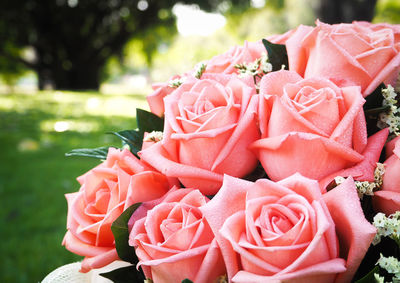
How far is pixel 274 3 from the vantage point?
2053 centimetres

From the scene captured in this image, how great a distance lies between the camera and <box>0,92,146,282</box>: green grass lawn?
2812 mm

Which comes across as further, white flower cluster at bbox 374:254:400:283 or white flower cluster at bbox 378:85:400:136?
white flower cluster at bbox 378:85:400:136

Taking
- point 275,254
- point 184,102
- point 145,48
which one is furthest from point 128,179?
point 145,48

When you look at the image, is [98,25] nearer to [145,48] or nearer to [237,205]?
[145,48]

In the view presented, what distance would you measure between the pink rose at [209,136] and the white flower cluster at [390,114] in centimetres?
28

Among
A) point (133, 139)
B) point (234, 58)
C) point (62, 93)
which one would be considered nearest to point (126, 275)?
point (133, 139)

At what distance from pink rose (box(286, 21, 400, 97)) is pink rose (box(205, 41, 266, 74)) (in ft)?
0.63

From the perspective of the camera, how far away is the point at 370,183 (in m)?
0.72

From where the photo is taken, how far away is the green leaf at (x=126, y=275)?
0.86 metres

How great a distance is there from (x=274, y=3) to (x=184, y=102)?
70.1ft

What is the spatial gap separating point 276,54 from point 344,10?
3119mm

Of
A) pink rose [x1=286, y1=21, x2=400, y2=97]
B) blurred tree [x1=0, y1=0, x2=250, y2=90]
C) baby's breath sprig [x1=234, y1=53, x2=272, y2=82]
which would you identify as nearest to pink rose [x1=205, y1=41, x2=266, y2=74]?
baby's breath sprig [x1=234, y1=53, x2=272, y2=82]

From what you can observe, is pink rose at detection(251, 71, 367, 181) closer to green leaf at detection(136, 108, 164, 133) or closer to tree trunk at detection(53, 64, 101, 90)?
green leaf at detection(136, 108, 164, 133)

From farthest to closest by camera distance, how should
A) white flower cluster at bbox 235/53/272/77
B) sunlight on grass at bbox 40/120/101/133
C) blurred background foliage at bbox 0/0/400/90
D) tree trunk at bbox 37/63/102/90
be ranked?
tree trunk at bbox 37/63/102/90
blurred background foliage at bbox 0/0/400/90
sunlight on grass at bbox 40/120/101/133
white flower cluster at bbox 235/53/272/77
